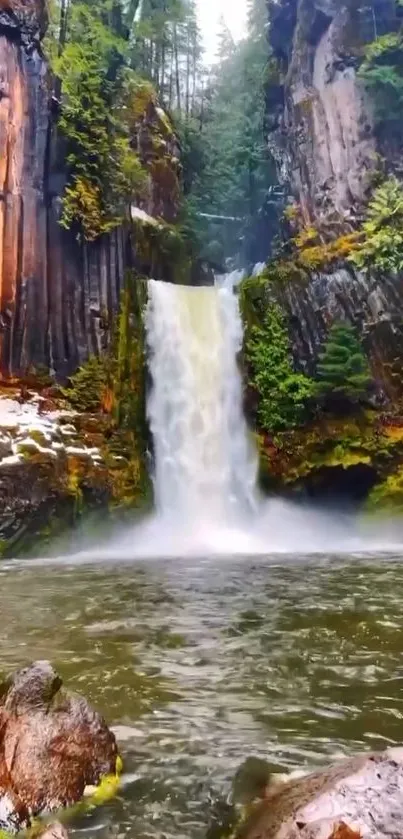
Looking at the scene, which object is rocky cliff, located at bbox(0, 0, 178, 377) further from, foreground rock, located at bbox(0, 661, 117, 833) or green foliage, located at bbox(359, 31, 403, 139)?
foreground rock, located at bbox(0, 661, 117, 833)

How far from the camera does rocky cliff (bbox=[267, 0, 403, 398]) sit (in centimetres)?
1783

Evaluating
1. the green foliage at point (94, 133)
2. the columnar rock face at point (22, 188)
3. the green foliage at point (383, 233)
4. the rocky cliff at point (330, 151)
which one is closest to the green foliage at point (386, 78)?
the rocky cliff at point (330, 151)

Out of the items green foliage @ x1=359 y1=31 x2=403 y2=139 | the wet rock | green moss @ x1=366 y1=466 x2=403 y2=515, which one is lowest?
the wet rock

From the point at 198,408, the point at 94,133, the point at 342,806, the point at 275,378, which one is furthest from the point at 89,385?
the point at 342,806

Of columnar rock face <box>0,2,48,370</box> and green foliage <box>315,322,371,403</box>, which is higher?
columnar rock face <box>0,2,48,370</box>

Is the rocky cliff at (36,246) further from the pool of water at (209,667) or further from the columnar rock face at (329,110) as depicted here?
the pool of water at (209,667)

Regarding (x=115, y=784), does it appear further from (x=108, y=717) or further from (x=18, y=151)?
(x=18, y=151)

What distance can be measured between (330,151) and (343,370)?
7.17 metres

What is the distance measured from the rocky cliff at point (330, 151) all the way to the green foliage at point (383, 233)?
1.08 ft

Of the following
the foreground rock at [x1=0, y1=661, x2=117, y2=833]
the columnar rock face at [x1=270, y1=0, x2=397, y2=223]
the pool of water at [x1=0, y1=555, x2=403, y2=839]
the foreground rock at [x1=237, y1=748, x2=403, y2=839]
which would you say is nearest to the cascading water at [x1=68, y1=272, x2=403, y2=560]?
the columnar rock face at [x1=270, y1=0, x2=397, y2=223]

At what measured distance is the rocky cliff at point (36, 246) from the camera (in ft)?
55.4

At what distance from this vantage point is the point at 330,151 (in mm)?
20453

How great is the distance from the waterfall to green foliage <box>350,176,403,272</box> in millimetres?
3546

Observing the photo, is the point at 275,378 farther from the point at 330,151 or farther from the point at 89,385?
the point at 330,151
